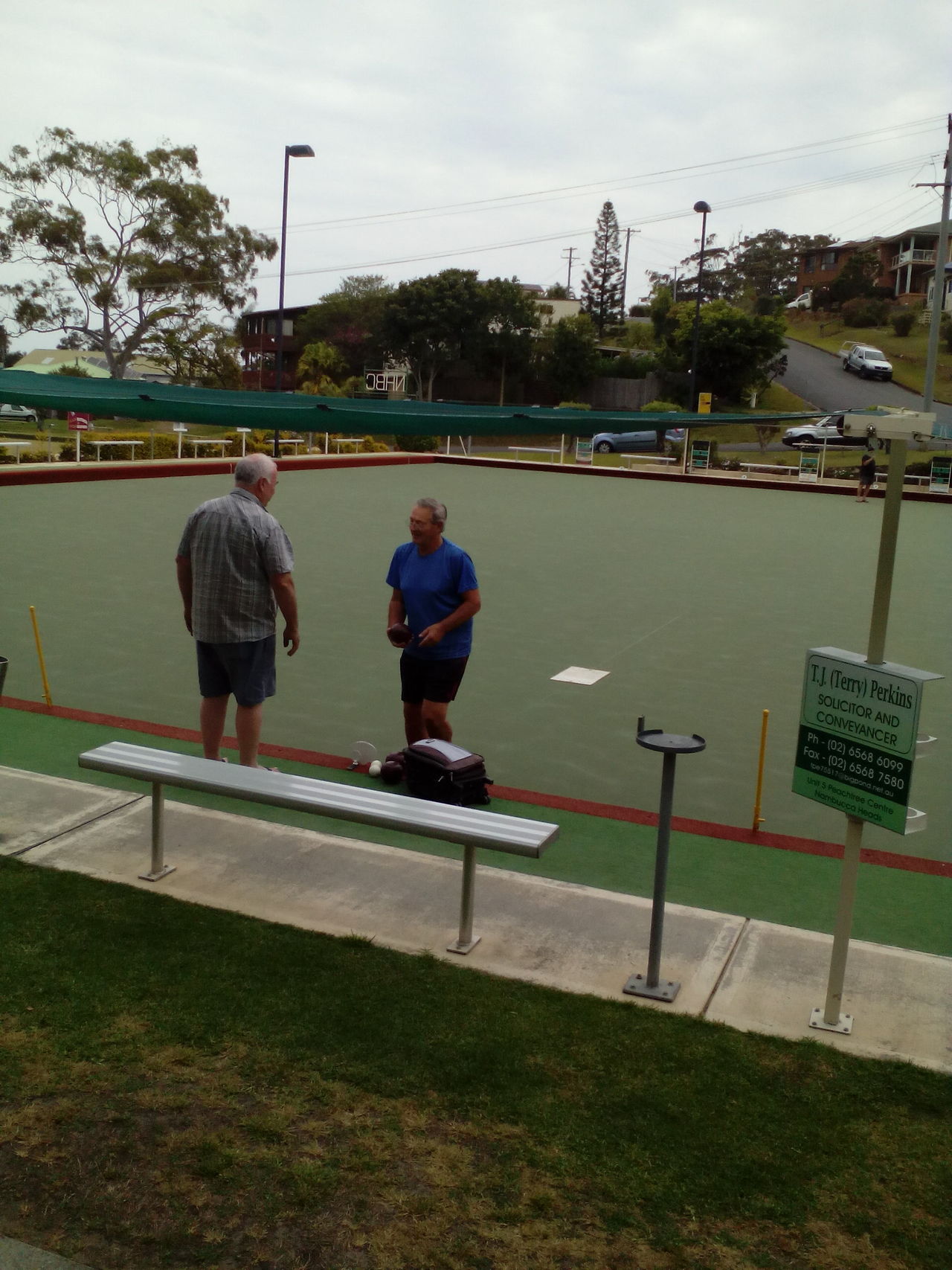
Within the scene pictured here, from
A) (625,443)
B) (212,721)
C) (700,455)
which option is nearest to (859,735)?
(212,721)

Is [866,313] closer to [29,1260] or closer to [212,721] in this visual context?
[212,721]

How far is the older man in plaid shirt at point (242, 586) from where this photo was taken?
596 cm

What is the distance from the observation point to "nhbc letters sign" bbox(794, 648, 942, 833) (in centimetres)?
402

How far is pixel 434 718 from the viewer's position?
6.54m

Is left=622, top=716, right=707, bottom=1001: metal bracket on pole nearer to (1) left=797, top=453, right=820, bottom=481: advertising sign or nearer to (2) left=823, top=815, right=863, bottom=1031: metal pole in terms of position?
(2) left=823, top=815, right=863, bottom=1031: metal pole

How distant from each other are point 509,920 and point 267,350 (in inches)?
3230

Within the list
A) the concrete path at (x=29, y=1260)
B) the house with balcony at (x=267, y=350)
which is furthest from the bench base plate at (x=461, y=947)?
the house with balcony at (x=267, y=350)

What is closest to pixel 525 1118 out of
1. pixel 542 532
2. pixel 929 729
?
pixel 929 729

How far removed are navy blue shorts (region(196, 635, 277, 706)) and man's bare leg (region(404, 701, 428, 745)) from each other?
0.81 metres

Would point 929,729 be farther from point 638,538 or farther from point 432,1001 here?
point 638,538

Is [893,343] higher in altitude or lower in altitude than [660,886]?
higher

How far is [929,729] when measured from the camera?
868cm

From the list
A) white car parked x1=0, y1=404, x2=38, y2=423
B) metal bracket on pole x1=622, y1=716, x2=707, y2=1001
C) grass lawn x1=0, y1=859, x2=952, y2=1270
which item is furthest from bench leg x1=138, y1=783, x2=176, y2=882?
white car parked x1=0, y1=404, x2=38, y2=423

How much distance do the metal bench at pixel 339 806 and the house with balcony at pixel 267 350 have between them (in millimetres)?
68911
